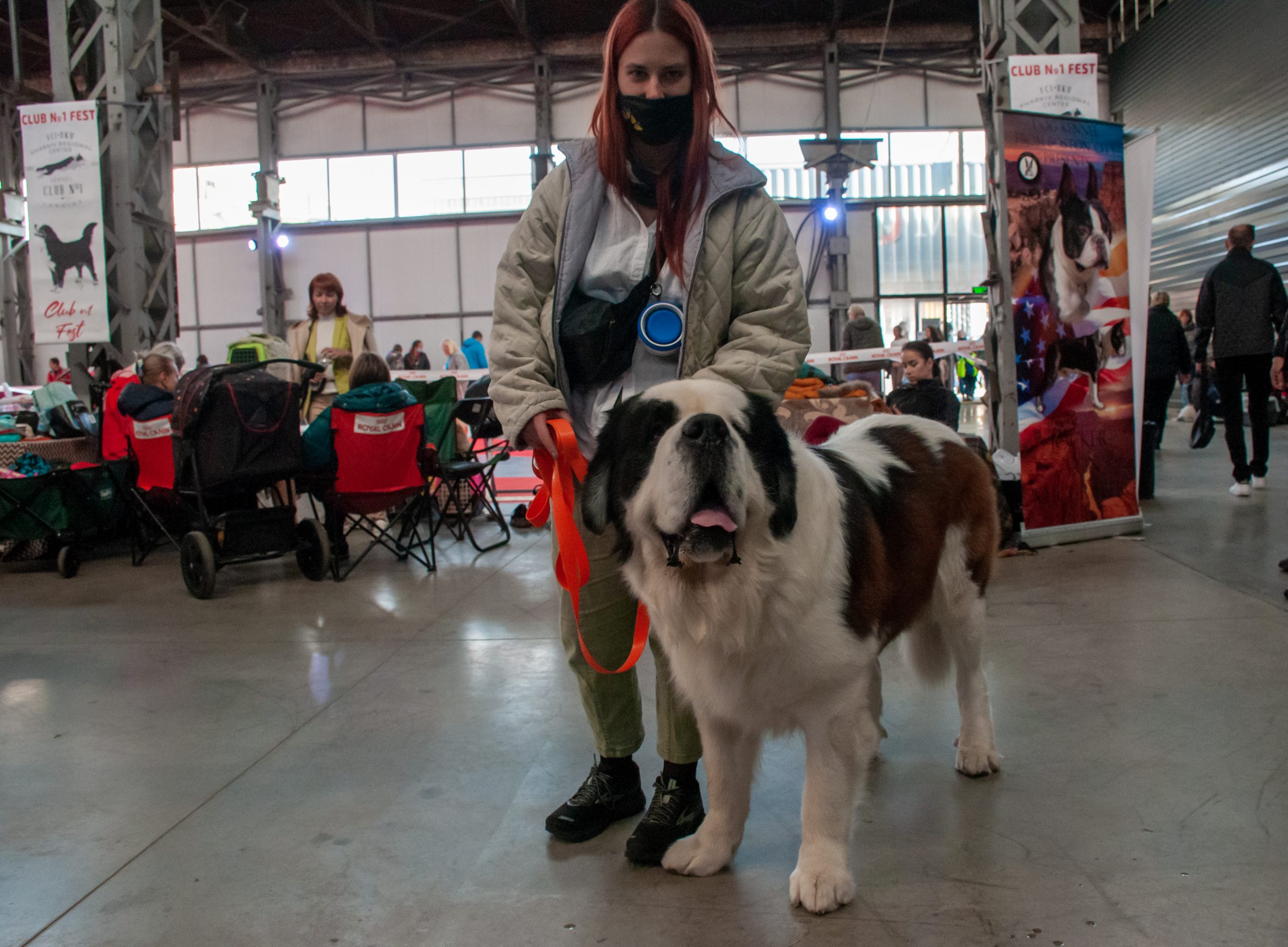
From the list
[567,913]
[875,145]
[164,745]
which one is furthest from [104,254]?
[875,145]

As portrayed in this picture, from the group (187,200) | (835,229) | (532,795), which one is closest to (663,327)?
(532,795)

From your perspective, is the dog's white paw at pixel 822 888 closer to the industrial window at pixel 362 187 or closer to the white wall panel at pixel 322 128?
the industrial window at pixel 362 187

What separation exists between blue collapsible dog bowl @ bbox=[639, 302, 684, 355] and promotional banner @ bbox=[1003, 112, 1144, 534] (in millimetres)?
4131

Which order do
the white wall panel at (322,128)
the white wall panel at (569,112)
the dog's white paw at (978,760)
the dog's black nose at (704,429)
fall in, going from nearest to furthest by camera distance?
1. the dog's black nose at (704,429)
2. the dog's white paw at (978,760)
3. the white wall panel at (569,112)
4. the white wall panel at (322,128)

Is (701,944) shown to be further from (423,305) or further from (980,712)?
(423,305)

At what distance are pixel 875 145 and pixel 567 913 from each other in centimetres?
1539

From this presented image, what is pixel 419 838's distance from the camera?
2.40 m

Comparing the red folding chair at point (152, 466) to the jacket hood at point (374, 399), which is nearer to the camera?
the jacket hood at point (374, 399)

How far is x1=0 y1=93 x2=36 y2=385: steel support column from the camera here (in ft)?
64.4

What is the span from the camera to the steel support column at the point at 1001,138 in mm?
5805

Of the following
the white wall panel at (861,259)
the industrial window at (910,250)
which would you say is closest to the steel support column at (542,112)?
the white wall panel at (861,259)

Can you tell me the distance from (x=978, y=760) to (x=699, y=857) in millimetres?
930

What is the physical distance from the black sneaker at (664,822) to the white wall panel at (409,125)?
20200 mm

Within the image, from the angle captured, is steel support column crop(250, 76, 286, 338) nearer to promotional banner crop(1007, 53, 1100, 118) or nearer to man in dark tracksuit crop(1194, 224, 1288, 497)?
promotional banner crop(1007, 53, 1100, 118)
